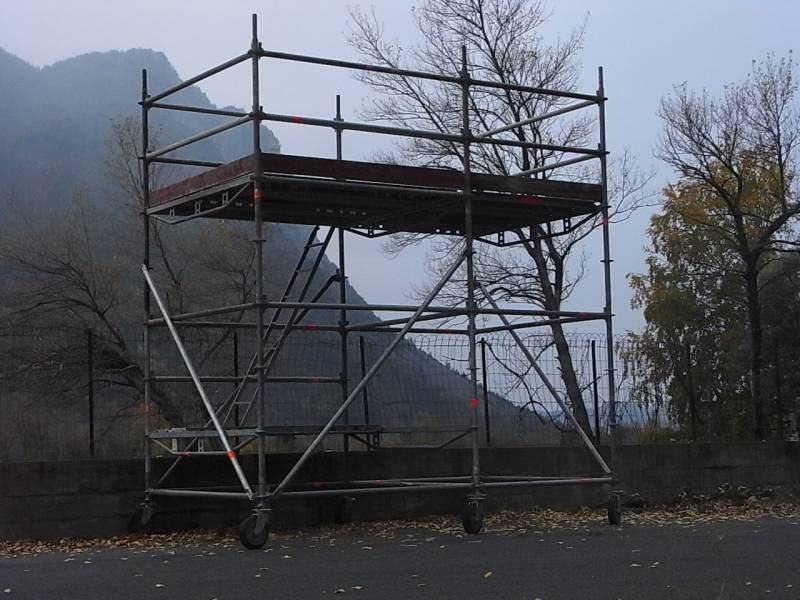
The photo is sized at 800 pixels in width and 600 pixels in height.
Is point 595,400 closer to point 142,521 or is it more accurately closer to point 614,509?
point 614,509

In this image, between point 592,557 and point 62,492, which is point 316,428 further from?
point 592,557

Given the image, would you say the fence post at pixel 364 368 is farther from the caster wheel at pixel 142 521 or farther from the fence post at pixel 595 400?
the caster wheel at pixel 142 521

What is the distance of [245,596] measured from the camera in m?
8.50

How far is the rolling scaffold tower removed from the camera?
38.0 feet

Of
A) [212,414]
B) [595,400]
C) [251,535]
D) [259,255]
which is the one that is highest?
[259,255]

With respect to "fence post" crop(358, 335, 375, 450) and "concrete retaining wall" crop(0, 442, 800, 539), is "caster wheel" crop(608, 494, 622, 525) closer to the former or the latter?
"concrete retaining wall" crop(0, 442, 800, 539)

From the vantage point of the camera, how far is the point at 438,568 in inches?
387

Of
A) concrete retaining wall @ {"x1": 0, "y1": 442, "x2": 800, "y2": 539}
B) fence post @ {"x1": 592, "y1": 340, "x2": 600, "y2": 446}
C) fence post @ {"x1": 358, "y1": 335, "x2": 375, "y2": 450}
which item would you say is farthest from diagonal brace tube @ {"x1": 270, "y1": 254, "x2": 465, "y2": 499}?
fence post @ {"x1": 592, "y1": 340, "x2": 600, "y2": 446}

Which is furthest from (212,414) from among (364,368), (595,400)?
(595,400)

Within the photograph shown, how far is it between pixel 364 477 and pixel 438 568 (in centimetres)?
453

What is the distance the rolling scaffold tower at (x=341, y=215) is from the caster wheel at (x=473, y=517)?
1cm

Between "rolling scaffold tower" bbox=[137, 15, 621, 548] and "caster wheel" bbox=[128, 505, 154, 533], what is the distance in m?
0.02

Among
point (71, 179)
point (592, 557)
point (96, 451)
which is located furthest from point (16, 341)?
point (71, 179)

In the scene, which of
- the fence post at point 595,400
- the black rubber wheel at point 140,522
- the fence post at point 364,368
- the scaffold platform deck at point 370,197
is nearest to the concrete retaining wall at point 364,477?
the black rubber wheel at point 140,522
